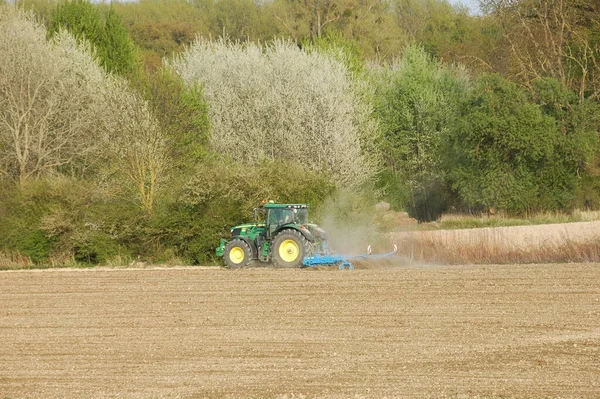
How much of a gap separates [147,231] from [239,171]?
3432 mm

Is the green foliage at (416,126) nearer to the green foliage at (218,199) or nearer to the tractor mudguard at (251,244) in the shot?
the green foliage at (218,199)

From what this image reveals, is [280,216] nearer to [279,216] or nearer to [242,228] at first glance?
[279,216]

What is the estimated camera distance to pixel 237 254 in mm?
27578

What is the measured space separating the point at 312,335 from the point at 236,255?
35.7 feet

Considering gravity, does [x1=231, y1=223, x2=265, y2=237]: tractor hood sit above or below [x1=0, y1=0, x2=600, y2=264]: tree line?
below

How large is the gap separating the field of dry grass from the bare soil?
3351mm

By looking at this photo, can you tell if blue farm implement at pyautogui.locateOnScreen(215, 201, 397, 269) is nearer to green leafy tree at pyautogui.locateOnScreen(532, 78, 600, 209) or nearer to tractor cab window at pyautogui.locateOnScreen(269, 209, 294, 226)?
tractor cab window at pyautogui.locateOnScreen(269, 209, 294, 226)

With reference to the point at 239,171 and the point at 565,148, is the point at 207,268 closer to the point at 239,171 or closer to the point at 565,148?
the point at 239,171

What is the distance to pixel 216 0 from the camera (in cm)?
10612

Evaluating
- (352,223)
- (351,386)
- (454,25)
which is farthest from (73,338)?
(454,25)

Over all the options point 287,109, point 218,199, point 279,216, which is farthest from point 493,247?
point 287,109

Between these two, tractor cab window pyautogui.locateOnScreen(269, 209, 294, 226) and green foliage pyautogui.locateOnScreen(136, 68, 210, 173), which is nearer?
tractor cab window pyautogui.locateOnScreen(269, 209, 294, 226)

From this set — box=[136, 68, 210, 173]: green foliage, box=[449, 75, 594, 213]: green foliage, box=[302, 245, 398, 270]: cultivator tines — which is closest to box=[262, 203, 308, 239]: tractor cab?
box=[302, 245, 398, 270]: cultivator tines

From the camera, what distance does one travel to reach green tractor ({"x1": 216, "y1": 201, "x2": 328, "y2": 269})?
26.3m
